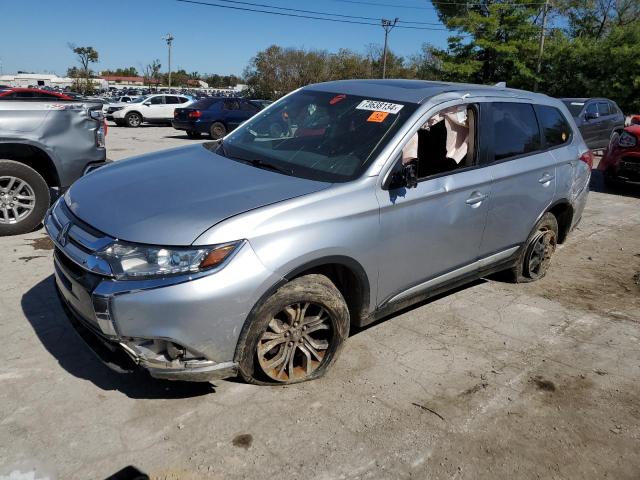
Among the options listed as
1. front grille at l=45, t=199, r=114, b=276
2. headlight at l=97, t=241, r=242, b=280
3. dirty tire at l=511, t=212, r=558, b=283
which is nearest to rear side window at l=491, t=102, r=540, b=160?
dirty tire at l=511, t=212, r=558, b=283

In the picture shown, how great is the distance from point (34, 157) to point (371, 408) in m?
4.84

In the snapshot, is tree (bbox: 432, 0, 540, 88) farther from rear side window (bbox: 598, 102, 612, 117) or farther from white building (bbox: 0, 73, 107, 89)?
white building (bbox: 0, 73, 107, 89)

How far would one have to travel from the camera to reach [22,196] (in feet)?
18.7

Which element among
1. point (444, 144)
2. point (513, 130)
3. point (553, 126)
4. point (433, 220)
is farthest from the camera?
point (553, 126)

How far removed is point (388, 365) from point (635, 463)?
1.45 m

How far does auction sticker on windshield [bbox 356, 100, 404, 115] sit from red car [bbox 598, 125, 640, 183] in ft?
24.4

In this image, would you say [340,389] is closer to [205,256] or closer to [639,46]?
[205,256]

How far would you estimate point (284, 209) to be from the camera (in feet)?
9.35

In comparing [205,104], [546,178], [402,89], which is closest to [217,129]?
[205,104]

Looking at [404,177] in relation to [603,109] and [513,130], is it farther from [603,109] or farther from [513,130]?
[603,109]

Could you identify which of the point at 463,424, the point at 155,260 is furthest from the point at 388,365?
the point at 155,260

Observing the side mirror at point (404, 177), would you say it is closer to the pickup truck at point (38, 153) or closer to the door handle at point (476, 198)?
the door handle at point (476, 198)

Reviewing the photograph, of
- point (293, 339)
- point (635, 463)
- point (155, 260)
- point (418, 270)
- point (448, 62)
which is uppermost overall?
point (448, 62)

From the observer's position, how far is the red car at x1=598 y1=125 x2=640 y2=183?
928 centimetres
